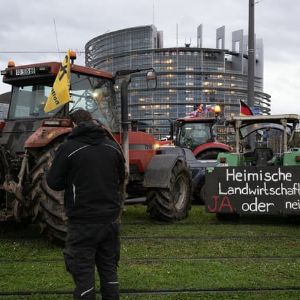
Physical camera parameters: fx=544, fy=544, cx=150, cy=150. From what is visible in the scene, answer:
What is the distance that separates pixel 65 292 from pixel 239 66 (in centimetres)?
3894

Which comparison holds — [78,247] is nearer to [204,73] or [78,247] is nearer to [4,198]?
[4,198]

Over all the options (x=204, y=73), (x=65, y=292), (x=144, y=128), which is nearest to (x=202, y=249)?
(x=65, y=292)

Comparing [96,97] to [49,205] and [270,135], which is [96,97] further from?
[270,135]

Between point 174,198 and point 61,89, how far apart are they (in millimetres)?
3981

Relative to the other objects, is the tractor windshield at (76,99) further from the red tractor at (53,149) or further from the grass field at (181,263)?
the grass field at (181,263)

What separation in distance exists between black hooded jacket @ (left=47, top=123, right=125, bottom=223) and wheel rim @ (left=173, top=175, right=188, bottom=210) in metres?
6.60

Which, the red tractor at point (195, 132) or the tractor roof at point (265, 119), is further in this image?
the red tractor at point (195, 132)

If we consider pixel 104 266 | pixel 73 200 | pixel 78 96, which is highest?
pixel 78 96

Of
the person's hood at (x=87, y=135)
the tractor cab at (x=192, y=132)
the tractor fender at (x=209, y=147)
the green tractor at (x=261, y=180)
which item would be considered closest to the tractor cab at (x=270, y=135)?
the green tractor at (x=261, y=180)

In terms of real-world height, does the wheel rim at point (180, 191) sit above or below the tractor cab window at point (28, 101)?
below

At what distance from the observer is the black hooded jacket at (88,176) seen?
4145mm

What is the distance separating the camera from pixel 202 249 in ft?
24.7

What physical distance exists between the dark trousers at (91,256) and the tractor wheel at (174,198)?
228 inches

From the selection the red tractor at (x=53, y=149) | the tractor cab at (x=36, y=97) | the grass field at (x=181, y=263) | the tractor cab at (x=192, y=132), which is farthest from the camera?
the tractor cab at (x=192, y=132)
